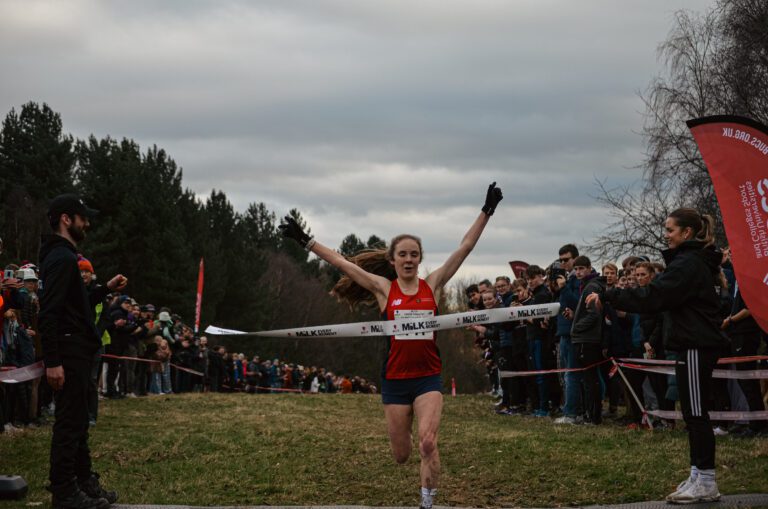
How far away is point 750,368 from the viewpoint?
12719 millimetres

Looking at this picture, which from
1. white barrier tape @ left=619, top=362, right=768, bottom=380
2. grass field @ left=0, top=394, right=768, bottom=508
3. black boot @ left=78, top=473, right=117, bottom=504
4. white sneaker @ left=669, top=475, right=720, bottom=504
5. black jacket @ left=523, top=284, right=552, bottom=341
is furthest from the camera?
black jacket @ left=523, top=284, right=552, bottom=341

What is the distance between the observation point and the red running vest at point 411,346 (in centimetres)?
852

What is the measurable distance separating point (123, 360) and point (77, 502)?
45.6ft

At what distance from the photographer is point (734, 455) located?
10.6 m

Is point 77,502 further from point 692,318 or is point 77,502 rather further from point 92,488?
point 692,318

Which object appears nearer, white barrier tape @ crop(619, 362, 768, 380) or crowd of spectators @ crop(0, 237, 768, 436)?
white barrier tape @ crop(619, 362, 768, 380)

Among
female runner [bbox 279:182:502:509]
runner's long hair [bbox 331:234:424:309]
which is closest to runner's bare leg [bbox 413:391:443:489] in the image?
female runner [bbox 279:182:502:509]

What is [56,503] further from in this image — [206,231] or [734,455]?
[206,231]

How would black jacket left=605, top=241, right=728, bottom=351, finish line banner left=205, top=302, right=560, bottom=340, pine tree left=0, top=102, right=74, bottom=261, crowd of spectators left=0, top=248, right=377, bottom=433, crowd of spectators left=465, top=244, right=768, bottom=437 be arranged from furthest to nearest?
pine tree left=0, top=102, right=74, bottom=261, crowd of spectators left=0, top=248, right=377, bottom=433, crowd of spectators left=465, top=244, right=768, bottom=437, finish line banner left=205, top=302, right=560, bottom=340, black jacket left=605, top=241, right=728, bottom=351

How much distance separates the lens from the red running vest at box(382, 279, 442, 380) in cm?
852

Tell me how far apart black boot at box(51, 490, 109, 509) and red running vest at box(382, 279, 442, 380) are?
2.74m

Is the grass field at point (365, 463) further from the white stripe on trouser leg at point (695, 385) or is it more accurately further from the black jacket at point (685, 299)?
the black jacket at point (685, 299)

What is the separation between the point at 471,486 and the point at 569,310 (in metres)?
5.75

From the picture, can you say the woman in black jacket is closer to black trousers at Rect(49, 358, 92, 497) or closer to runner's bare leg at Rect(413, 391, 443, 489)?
runner's bare leg at Rect(413, 391, 443, 489)
